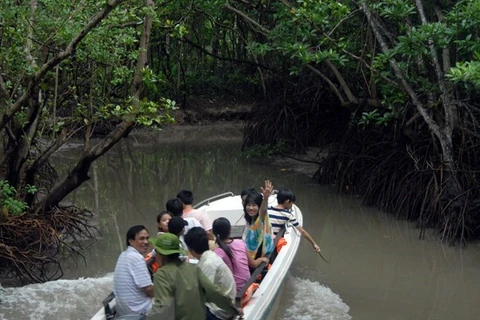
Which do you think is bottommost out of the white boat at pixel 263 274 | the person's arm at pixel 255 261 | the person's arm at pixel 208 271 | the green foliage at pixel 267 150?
the green foliage at pixel 267 150

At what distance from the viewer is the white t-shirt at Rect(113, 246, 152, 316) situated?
5848 mm

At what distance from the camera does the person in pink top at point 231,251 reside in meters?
6.37

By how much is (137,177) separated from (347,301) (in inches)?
330

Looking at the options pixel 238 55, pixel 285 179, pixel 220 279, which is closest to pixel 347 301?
pixel 220 279

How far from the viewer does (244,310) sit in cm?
664

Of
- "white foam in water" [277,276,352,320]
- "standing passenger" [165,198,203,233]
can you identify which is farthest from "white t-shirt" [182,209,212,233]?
"white foam in water" [277,276,352,320]

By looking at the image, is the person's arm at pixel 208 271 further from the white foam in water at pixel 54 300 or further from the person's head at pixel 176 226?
the white foam in water at pixel 54 300

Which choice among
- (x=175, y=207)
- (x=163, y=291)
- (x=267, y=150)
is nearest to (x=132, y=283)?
(x=163, y=291)

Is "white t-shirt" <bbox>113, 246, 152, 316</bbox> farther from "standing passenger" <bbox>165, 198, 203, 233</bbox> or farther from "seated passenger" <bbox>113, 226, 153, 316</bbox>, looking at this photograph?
"standing passenger" <bbox>165, 198, 203, 233</bbox>

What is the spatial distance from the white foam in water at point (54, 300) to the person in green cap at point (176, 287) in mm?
2887

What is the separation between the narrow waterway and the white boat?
547mm

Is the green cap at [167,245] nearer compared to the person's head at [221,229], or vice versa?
the green cap at [167,245]

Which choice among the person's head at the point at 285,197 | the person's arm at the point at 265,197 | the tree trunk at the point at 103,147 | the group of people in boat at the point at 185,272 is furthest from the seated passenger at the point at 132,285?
the tree trunk at the point at 103,147

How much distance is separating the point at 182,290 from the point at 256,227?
2.13 m
